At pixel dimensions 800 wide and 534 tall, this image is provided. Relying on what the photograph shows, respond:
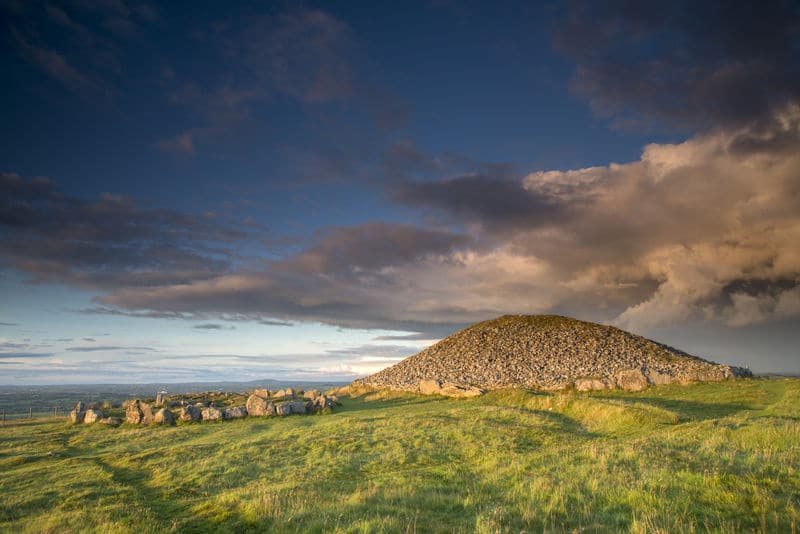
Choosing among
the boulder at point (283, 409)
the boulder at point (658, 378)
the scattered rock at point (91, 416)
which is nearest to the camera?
the scattered rock at point (91, 416)

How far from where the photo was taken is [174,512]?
630 inches

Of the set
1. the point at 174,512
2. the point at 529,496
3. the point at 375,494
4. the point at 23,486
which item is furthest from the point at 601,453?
the point at 23,486

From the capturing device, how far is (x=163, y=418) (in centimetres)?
4191

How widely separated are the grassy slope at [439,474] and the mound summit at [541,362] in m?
12.5

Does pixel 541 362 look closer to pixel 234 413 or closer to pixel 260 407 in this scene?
pixel 260 407

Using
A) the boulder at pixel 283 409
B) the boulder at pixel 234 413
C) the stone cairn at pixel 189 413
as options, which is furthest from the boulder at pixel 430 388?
the boulder at pixel 234 413

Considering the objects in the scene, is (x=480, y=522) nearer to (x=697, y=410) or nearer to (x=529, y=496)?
(x=529, y=496)

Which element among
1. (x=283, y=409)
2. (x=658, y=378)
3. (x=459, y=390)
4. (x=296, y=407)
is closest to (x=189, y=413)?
(x=283, y=409)

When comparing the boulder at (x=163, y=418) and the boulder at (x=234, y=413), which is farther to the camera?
the boulder at (x=234, y=413)

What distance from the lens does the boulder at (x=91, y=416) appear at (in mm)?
44156

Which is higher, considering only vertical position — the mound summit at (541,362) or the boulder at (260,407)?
the mound summit at (541,362)

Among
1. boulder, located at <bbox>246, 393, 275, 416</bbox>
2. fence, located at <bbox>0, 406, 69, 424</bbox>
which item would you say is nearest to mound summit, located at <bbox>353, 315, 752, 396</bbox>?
boulder, located at <bbox>246, 393, 275, 416</bbox>

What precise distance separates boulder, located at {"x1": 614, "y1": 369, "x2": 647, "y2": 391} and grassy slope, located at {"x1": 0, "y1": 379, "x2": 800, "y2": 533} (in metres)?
8.03

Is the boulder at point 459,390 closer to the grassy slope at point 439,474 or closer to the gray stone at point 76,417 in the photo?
the grassy slope at point 439,474
